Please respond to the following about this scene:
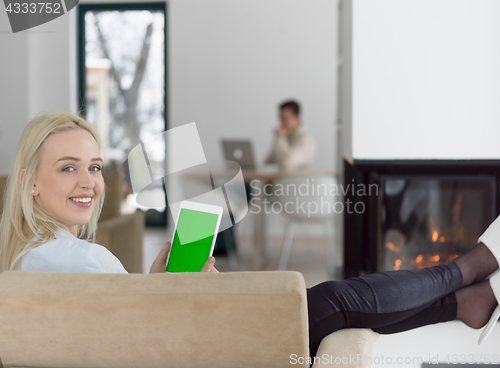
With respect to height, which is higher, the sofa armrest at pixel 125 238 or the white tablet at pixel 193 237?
the white tablet at pixel 193 237

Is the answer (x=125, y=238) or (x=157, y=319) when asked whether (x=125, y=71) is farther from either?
(x=157, y=319)

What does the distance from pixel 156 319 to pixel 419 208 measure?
192 cm

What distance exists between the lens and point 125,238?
Answer: 280 centimetres

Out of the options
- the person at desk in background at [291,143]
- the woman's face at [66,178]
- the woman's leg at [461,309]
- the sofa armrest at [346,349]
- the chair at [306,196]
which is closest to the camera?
the sofa armrest at [346,349]

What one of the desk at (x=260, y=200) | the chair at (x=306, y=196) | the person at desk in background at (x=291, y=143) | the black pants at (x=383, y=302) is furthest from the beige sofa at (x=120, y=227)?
the person at desk in background at (x=291, y=143)

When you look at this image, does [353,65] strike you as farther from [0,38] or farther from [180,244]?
[0,38]

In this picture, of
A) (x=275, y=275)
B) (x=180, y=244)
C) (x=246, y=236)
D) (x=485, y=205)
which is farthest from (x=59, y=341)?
(x=246, y=236)

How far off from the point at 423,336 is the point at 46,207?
4.49 feet

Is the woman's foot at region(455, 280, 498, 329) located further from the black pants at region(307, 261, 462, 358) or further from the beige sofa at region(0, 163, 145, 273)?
the beige sofa at region(0, 163, 145, 273)

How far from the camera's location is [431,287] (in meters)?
1.47

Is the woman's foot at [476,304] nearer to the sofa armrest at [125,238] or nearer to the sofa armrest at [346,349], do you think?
the sofa armrest at [346,349]

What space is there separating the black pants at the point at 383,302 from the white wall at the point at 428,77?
103cm

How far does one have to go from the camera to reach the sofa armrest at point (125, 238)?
8.33 ft

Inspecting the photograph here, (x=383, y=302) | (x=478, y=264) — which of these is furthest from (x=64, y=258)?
(x=478, y=264)
